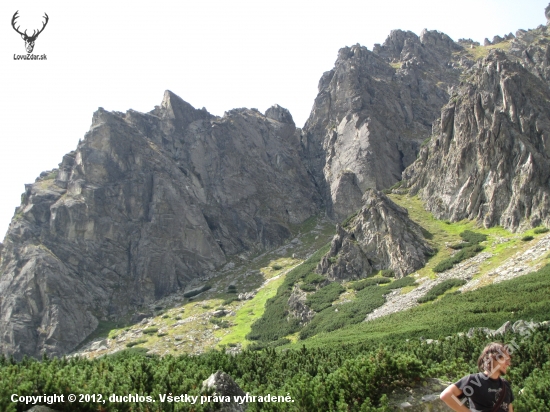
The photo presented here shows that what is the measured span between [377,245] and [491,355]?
5991 centimetres

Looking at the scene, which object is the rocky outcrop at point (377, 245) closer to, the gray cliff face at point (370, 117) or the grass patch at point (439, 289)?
the grass patch at point (439, 289)

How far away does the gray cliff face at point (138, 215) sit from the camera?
80625 mm

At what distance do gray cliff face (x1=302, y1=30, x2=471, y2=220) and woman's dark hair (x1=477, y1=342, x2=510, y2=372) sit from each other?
101566mm

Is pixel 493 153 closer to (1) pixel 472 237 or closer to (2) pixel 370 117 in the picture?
(1) pixel 472 237

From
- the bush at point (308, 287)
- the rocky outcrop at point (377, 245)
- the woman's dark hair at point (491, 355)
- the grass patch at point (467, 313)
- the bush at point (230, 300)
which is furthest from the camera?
the bush at point (230, 300)

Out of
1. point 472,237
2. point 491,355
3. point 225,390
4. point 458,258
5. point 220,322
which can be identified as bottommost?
point 220,322

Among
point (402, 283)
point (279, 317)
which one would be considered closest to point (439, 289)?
point (402, 283)

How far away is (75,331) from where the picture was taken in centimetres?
7725

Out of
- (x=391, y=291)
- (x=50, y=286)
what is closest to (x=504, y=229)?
(x=391, y=291)

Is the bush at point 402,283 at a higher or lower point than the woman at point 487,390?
lower

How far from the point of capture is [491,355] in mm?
7648

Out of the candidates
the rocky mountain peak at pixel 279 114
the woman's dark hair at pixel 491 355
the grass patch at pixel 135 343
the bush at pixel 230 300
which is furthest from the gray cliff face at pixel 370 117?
the woman's dark hair at pixel 491 355

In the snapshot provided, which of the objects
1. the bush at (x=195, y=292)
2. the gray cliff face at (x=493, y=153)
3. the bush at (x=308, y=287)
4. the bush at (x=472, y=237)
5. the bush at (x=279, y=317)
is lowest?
the bush at (x=279, y=317)

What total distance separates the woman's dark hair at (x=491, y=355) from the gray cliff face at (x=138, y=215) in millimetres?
79431
